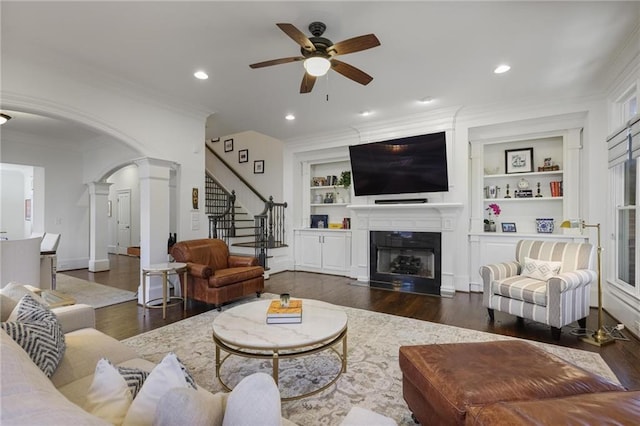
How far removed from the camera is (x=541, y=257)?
3664 millimetres

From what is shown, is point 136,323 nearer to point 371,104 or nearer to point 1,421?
point 1,421

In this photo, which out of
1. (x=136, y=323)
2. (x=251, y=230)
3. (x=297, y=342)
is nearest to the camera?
(x=297, y=342)

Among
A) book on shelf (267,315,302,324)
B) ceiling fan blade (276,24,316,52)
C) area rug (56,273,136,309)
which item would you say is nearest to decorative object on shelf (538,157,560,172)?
ceiling fan blade (276,24,316,52)

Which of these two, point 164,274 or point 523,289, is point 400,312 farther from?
point 164,274

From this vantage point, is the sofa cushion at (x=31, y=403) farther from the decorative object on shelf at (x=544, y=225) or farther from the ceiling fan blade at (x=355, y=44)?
the decorative object on shelf at (x=544, y=225)

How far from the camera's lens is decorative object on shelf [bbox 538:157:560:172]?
4.58 m

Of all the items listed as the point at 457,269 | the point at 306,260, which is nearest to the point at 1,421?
the point at 457,269

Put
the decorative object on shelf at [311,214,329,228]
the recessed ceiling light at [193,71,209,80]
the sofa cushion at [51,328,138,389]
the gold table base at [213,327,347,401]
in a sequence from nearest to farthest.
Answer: the sofa cushion at [51,328,138,389], the gold table base at [213,327,347,401], the recessed ceiling light at [193,71,209,80], the decorative object on shelf at [311,214,329,228]

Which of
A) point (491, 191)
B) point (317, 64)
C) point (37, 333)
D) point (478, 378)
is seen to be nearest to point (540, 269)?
point (491, 191)

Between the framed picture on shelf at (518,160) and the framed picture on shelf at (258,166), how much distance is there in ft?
17.5

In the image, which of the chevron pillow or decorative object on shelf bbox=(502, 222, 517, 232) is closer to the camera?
the chevron pillow

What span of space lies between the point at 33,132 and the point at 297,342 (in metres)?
7.31

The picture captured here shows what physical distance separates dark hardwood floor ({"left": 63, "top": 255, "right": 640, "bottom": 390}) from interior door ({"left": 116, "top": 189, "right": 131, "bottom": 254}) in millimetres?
3791

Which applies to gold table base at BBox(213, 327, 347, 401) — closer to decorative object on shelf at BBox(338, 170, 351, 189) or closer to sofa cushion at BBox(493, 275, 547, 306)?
sofa cushion at BBox(493, 275, 547, 306)
